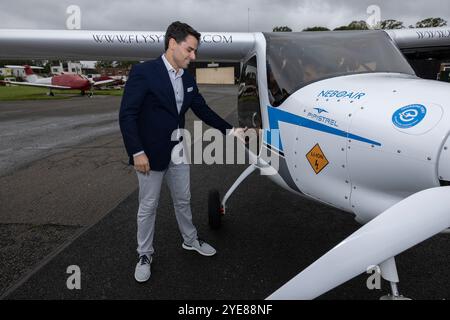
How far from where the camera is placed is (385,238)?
126cm

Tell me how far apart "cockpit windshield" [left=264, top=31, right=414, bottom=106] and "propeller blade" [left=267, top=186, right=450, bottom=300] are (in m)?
1.18

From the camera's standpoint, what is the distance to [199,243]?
2881mm

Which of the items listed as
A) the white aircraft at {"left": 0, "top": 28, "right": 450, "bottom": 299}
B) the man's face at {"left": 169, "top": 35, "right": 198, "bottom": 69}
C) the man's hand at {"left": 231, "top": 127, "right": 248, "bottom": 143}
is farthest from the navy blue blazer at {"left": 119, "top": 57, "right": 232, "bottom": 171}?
the white aircraft at {"left": 0, "top": 28, "right": 450, "bottom": 299}

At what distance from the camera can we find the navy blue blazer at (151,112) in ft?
6.86

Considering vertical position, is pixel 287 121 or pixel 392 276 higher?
pixel 287 121

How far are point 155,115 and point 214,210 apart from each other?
1465 mm

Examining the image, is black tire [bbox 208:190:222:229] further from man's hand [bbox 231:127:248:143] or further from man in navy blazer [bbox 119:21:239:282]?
man's hand [bbox 231:127:248:143]

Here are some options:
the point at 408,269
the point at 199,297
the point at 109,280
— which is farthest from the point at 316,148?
the point at 109,280

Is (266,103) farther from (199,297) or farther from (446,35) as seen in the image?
(446,35)

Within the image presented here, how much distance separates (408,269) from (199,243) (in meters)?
1.78

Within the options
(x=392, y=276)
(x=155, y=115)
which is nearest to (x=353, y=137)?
(x=392, y=276)

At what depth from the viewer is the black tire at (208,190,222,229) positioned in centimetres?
331

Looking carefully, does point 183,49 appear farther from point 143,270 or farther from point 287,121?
Answer: point 143,270

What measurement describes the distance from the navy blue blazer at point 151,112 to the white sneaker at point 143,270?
2.65 feet
